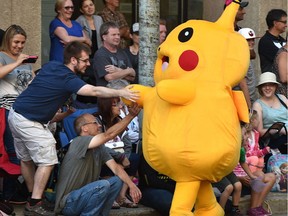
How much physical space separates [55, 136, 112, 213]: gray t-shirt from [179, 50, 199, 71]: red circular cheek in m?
1.25

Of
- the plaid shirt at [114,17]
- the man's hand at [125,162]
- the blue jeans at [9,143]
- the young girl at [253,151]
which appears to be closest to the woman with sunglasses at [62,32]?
the plaid shirt at [114,17]

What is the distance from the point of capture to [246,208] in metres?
10.4

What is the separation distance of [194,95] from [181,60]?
355 millimetres

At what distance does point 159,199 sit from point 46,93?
1.69 metres

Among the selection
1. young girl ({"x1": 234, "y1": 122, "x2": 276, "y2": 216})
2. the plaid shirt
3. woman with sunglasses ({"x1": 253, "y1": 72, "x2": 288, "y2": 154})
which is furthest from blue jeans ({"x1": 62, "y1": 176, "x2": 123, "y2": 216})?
the plaid shirt

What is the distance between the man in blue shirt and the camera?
8.68m

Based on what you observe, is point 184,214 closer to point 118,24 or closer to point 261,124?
point 261,124

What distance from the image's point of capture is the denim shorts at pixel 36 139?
873cm

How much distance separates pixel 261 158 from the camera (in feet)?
34.8

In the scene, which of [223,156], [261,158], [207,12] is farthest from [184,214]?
[207,12]

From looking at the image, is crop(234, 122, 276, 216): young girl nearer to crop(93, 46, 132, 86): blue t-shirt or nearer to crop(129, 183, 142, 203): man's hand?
crop(129, 183, 142, 203): man's hand

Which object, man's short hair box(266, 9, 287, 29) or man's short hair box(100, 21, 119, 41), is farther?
man's short hair box(266, 9, 287, 29)

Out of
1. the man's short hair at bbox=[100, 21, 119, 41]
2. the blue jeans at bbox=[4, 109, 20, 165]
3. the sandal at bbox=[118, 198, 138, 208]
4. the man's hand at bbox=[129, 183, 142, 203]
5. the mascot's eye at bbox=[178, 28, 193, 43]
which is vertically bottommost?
the sandal at bbox=[118, 198, 138, 208]

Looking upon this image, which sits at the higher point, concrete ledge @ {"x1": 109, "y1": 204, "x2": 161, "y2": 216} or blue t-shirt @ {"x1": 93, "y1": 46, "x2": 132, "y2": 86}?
blue t-shirt @ {"x1": 93, "y1": 46, "x2": 132, "y2": 86}
